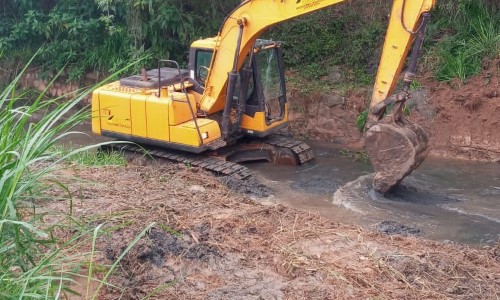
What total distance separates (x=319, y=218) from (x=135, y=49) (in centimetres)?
774

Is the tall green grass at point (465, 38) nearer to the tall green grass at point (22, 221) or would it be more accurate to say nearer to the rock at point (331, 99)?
the rock at point (331, 99)

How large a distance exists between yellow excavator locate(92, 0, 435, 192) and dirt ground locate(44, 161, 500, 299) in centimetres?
163

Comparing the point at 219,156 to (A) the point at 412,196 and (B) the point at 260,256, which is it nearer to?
(A) the point at 412,196

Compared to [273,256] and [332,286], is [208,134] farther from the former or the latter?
[332,286]

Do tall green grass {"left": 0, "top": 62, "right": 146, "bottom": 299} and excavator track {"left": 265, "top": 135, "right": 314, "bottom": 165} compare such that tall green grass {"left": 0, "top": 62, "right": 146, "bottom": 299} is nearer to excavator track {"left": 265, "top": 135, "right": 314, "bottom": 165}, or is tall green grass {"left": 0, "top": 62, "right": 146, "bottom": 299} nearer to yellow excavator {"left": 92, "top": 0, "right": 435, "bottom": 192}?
yellow excavator {"left": 92, "top": 0, "right": 435, "bottom": 192}

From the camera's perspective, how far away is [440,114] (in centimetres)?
1130

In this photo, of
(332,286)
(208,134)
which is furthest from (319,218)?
(208,134)

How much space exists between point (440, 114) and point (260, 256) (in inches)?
248

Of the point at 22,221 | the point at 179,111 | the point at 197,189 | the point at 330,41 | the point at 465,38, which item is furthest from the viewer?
the point at 330,41

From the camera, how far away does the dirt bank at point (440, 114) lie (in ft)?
35.8

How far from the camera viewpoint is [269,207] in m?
7.27

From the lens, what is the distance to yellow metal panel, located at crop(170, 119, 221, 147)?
30.8 ft

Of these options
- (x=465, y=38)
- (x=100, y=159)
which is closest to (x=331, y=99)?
(x=465, y=38)

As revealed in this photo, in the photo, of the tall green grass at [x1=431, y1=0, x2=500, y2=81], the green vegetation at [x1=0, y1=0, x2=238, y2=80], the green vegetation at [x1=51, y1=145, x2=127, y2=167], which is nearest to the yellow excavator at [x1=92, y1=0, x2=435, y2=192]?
the green vegetation at [x1=51, y1=145, x2=127, y2=167]
